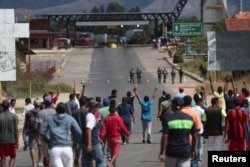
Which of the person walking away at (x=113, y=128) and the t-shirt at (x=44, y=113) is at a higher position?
the t-shirt at (x=44, y=113)

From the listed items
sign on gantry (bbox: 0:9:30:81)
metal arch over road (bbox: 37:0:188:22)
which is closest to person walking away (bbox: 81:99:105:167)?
sign on gantry (bbox: 0:9:30:81)

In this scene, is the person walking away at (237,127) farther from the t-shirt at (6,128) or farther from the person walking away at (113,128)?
the t-shirt at (6,128)

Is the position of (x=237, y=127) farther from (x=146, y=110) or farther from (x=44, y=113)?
(x=146, y=110)

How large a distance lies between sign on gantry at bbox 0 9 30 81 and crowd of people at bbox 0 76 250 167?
13.5 meters

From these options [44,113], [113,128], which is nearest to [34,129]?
[44,113]

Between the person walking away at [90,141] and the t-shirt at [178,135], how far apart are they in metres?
2.60

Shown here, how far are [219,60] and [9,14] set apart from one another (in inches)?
346

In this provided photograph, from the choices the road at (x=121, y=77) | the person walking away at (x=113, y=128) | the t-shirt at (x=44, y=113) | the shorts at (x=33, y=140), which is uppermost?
the t-shirt at (x=44, y=113)

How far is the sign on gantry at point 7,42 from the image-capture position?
35.4 meters

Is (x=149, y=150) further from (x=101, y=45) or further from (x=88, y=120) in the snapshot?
(x=101, y=45)

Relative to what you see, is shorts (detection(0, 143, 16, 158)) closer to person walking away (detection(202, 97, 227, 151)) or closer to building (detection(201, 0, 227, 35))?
person walking away (detection(202, 97, 227, 151))

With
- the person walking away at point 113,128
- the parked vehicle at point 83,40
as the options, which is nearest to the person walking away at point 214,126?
the person walking away at point 113,128

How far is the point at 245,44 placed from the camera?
126 feet

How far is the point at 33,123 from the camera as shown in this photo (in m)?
19.5
